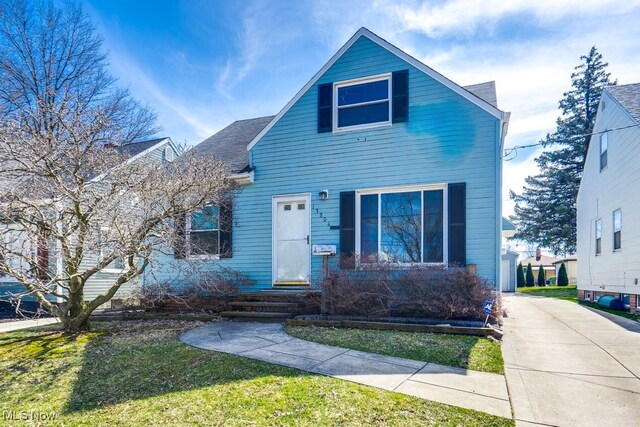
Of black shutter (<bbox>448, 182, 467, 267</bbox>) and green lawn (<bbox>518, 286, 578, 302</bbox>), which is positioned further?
green lawn (<bbox>518, 286, 578, 302</bbox>)

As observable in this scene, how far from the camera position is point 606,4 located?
8320 millimetres

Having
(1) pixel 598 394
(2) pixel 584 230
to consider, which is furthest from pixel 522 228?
(1) pixel 598 394

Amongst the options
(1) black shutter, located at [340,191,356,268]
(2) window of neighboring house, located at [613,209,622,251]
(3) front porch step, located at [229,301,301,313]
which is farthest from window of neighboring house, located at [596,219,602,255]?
(3) front porch step, located at [229,301,301,313]

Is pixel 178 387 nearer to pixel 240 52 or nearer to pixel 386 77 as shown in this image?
pixel 386 77

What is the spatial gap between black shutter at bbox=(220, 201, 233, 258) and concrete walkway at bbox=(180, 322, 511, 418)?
367 cm

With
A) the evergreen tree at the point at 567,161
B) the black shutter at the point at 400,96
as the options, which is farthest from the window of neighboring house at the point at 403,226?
the evergreen tree at the point at 567,161

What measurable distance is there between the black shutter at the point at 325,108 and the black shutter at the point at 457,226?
10.9ft

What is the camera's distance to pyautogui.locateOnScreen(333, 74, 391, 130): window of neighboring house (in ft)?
28.6

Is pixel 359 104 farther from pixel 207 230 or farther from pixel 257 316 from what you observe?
pixel 257 316

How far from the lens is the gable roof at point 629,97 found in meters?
10.1

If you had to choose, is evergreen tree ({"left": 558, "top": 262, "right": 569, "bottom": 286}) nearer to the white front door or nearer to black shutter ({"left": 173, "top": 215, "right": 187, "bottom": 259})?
the white front door

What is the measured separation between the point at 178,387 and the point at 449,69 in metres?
9.87

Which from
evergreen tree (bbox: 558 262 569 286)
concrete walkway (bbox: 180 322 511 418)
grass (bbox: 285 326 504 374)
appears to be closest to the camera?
concrete walkway (bbox: 180 322 511 418)

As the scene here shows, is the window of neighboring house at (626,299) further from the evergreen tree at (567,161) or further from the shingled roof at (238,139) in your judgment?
the evergreen tree at (567,161)
